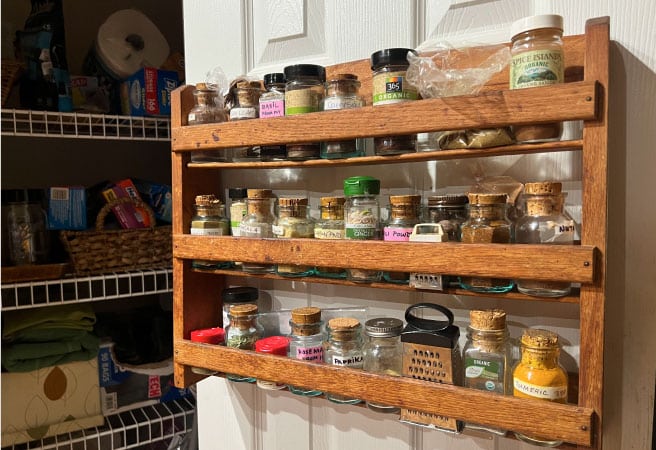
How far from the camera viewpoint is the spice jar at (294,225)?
0.81m

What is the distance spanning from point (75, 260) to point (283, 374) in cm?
88

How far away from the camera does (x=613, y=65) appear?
0.67 m

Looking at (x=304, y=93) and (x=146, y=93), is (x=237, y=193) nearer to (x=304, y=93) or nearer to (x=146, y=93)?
(x=304, y=93)

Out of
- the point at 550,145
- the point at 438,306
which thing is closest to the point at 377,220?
the point at 438,306

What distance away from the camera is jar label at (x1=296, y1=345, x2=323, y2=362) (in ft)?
2.58

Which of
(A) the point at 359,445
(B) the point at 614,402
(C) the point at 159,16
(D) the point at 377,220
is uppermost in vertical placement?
(C) the point at 159,16

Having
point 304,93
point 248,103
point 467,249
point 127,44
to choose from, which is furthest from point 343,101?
point 127,44

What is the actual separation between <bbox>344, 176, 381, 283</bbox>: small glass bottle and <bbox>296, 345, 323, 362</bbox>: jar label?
0.43 feet

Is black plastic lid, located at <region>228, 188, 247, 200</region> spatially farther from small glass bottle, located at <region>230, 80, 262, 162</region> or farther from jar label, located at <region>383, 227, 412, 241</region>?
jar label, located at <region>383, 227, 412, 241</region>

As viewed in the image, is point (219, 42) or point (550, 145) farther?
point (219, 42)

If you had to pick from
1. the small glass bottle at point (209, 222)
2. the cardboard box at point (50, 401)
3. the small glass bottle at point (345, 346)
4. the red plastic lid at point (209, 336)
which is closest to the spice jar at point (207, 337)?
the red plastic lid at point (209, 336)

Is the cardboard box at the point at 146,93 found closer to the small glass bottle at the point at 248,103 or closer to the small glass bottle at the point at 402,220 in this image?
the small glass bottle at the point at 248,103

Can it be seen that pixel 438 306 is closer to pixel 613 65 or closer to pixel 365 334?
pixel 365 334

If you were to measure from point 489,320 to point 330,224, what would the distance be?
10.6 inches
